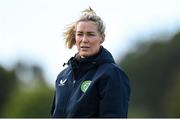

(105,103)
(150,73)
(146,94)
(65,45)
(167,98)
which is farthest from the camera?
(150,73)

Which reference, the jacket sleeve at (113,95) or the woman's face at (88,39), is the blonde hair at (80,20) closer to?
the woman's face at (88,39)

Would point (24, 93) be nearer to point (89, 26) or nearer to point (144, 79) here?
point (144, 79)

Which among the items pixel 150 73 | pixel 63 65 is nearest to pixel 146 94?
pixel 150 73

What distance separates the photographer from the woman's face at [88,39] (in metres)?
8.63

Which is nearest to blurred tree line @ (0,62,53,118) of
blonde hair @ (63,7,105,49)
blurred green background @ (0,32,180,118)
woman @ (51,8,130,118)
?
blurred green background @ (0,32,180,118)

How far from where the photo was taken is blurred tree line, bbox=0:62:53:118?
52191 mm

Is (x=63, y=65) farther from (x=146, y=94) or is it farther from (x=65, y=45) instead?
(x=146, y=94)

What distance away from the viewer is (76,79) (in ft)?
28.8

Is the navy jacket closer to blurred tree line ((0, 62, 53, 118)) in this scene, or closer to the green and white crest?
the green and white crest

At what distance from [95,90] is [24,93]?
52480 millimetres

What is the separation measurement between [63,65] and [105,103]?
3.04ft

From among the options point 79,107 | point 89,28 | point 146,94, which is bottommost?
point 146,94

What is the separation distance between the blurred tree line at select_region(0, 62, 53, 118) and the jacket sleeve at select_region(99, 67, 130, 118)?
3921 centimetres

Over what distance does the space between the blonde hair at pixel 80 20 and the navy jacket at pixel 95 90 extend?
224 mm
